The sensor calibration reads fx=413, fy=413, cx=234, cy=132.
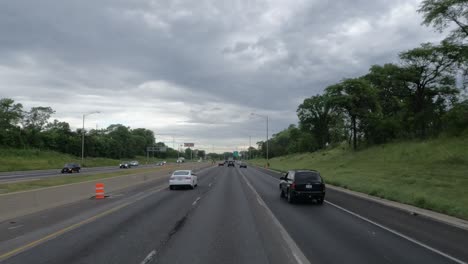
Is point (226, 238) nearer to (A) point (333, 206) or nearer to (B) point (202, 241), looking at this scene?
(B) point (202, 241)

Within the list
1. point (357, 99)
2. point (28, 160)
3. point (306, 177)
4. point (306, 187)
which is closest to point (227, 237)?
point (306, 187)

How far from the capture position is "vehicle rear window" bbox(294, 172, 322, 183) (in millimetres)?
19797

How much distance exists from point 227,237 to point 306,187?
31.9 feet

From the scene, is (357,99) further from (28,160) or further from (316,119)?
(28,160)

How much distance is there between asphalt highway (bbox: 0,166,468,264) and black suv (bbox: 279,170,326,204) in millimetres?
2920

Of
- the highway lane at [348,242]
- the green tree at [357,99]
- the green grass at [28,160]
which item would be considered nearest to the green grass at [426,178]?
the highway lane at [348,242]

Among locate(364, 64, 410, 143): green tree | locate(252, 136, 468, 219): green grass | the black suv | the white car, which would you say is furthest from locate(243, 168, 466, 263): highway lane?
locate(364, 64, 410, 143): green tree

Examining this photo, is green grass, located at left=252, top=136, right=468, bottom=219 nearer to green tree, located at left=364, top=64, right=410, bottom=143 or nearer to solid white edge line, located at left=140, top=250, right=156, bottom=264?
solid white edge line, located at left=140, top=250, right=156, bottom=264

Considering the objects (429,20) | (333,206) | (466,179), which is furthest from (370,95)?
(333,206)

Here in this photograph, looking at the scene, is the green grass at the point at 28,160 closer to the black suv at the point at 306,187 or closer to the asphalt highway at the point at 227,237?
the black suv at the point at 306,187

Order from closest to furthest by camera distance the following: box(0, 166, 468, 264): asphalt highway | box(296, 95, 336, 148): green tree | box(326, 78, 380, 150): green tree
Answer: box(0, 166, 468, 264): asphalt highway < box(326, 78, 380, 150): green tree < box(296, 95, 336, 148): green tree

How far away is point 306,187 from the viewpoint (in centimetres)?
1947

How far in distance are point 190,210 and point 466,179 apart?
18.3m

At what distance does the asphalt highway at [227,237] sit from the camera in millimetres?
8328
